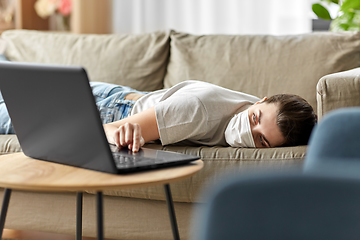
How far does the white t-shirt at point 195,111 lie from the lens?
1321 mm

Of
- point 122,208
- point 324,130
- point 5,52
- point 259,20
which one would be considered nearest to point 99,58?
point 5,52

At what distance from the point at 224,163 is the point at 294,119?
256 millimetres

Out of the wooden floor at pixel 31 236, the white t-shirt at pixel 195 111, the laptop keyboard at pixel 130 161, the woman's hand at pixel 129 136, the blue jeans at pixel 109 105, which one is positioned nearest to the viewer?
the laptop keyboard at pixel 130 161

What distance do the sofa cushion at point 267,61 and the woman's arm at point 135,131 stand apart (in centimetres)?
70

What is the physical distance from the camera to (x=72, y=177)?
2.66 feet

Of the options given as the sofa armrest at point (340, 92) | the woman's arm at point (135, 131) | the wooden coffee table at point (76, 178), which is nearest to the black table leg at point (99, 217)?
the wooden coffee table at point (76, 178)

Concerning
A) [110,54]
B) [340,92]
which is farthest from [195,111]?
[110,54]

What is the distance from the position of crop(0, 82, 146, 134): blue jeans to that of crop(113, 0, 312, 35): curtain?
1.52 metres

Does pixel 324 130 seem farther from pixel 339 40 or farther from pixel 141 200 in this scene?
pixel 339 40

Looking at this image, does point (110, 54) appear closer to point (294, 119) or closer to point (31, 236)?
point (31, 236)

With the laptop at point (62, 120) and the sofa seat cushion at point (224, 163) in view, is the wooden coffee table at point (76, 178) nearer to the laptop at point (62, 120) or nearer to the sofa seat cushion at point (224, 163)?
the laptop at point (62, 120)

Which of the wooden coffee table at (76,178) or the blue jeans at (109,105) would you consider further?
the blue jeans at (109,105)

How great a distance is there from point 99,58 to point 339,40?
114 cm

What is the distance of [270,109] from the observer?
1359 millimetres
